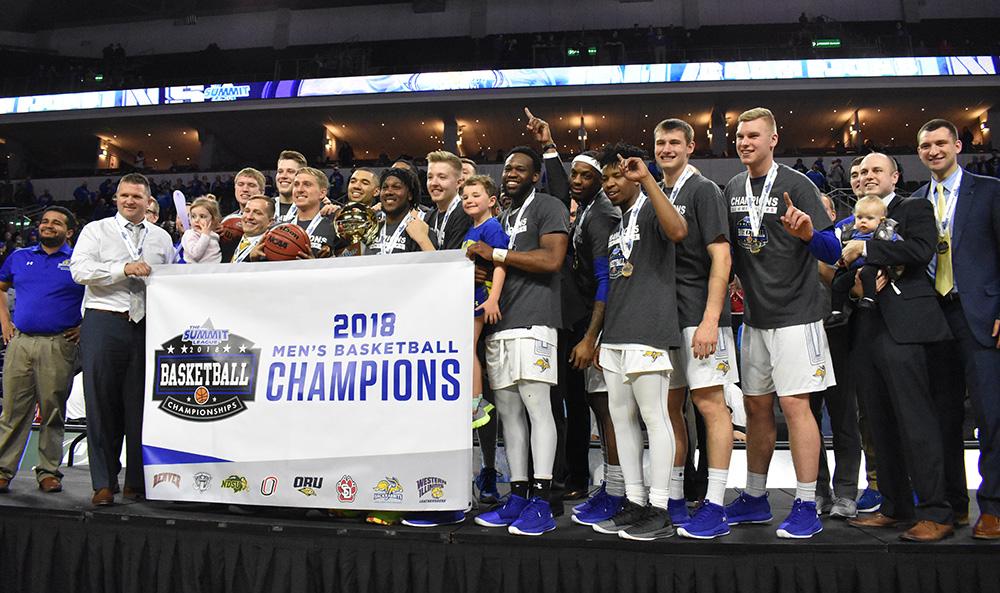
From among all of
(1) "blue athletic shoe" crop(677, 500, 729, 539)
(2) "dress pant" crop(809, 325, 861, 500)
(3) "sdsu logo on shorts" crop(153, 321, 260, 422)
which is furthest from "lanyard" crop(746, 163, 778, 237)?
(3) "sdsu logo on shorts" crop(153, 321, 260, 422)

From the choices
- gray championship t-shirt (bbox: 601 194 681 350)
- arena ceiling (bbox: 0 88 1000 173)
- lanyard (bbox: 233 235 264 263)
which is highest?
arena ceiling (bbox: 0 88 1000 173)

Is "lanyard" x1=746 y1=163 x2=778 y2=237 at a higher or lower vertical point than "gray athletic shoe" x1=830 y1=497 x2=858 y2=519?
higher

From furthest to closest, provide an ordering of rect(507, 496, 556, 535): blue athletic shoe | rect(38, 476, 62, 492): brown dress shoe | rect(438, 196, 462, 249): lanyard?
rect(38, 476, 62, 492): brown dress shoe → rect(438, 196, 462, 249): lanyard → rect(507, 496, 556, 535): blue athletic shoe

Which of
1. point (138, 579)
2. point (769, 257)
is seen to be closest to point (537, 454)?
point (769, 257)

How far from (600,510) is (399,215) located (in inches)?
78.6

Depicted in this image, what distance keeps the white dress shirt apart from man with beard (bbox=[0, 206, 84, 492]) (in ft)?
1.77

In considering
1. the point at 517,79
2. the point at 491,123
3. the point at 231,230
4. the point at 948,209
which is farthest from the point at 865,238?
the point at 491,123

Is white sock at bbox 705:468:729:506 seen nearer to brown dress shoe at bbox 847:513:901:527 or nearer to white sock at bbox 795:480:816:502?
white sock at bbox 795:480:816:502

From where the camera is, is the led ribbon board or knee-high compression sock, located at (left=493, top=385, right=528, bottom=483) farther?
the led ribbon board

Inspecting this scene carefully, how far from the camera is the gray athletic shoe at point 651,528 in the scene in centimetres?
301

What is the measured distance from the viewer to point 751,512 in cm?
338

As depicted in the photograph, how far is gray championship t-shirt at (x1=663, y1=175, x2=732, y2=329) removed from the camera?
10.9 feet

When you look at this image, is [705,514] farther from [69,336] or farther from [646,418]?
[69,336]

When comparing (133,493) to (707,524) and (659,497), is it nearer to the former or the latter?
(659,497)
